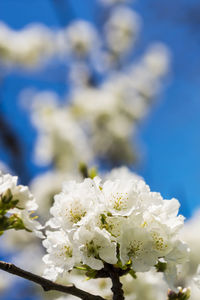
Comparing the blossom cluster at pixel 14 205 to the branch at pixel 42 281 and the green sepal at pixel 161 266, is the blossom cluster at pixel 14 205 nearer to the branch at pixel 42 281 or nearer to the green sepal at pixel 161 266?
the branch at pixel 42 281

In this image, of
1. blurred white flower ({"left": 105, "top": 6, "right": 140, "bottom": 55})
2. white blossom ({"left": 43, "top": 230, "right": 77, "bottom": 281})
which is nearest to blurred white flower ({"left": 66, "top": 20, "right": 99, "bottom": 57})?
blurred white flower ({"left": 105, "top": 6, "right": 140, "bottom": 55})

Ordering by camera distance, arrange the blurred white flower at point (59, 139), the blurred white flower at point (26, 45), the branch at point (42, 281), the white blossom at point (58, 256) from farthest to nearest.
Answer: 1. the blurred white flower at point (26, 45)
2. the blurred white flower at point (59, 139)
3. the white blossom at point (58, 256)
4. the branch at point (42, 281)

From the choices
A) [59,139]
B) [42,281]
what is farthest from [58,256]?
[59,139]

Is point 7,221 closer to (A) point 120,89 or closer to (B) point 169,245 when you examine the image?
(B) point 169,245

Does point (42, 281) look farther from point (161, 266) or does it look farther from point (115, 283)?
point (161, 266)

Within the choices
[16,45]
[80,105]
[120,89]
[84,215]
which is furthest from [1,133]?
[84,215]

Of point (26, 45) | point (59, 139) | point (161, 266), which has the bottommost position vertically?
point (161, 266)

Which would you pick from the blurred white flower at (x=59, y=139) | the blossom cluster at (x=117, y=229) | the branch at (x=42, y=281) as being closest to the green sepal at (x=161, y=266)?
the blossom cluster at (x=117, y=229)

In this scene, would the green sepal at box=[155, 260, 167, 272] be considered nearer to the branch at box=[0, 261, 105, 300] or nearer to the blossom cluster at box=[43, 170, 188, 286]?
the blossom cluster at box=[43, 170, 188, 286]
